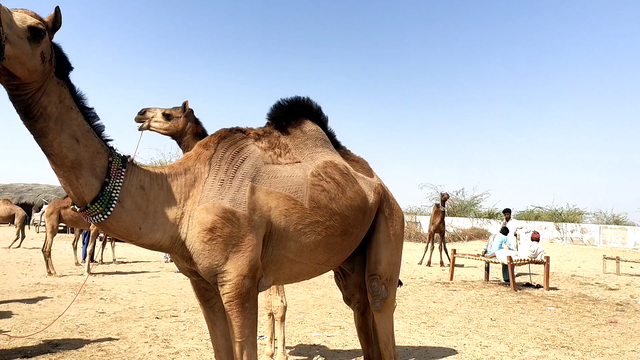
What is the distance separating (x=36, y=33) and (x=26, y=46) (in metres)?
0.09

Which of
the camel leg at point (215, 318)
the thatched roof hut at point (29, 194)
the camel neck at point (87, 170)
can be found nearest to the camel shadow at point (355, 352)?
the camel leg at point (215, 318)

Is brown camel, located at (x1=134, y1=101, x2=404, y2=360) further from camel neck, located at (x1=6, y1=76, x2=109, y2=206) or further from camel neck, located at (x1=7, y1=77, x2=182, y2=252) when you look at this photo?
camel neck, located at (x1=6, y1=76, x2=109, y2=206)

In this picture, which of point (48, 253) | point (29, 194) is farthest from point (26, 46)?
point (29, 194)

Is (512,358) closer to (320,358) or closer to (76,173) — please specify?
(320,358)

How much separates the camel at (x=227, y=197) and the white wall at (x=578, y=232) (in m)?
25.6

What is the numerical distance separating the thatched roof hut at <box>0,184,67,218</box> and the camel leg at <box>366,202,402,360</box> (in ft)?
140

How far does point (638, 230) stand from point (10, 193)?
49.8 meters

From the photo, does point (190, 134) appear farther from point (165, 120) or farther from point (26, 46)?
point (26, 46)

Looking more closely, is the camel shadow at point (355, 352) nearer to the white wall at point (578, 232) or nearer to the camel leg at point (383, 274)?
the camel leg at point (383, 274)

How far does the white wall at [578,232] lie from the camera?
92.7 ft

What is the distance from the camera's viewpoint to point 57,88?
2424mm

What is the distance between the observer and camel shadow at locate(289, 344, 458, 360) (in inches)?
230

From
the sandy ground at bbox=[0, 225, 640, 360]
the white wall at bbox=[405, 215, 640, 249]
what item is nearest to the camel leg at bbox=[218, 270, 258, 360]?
the sandy ground at bbox=[0, 225, 640, 360]

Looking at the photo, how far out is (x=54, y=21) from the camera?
7.79 ft
